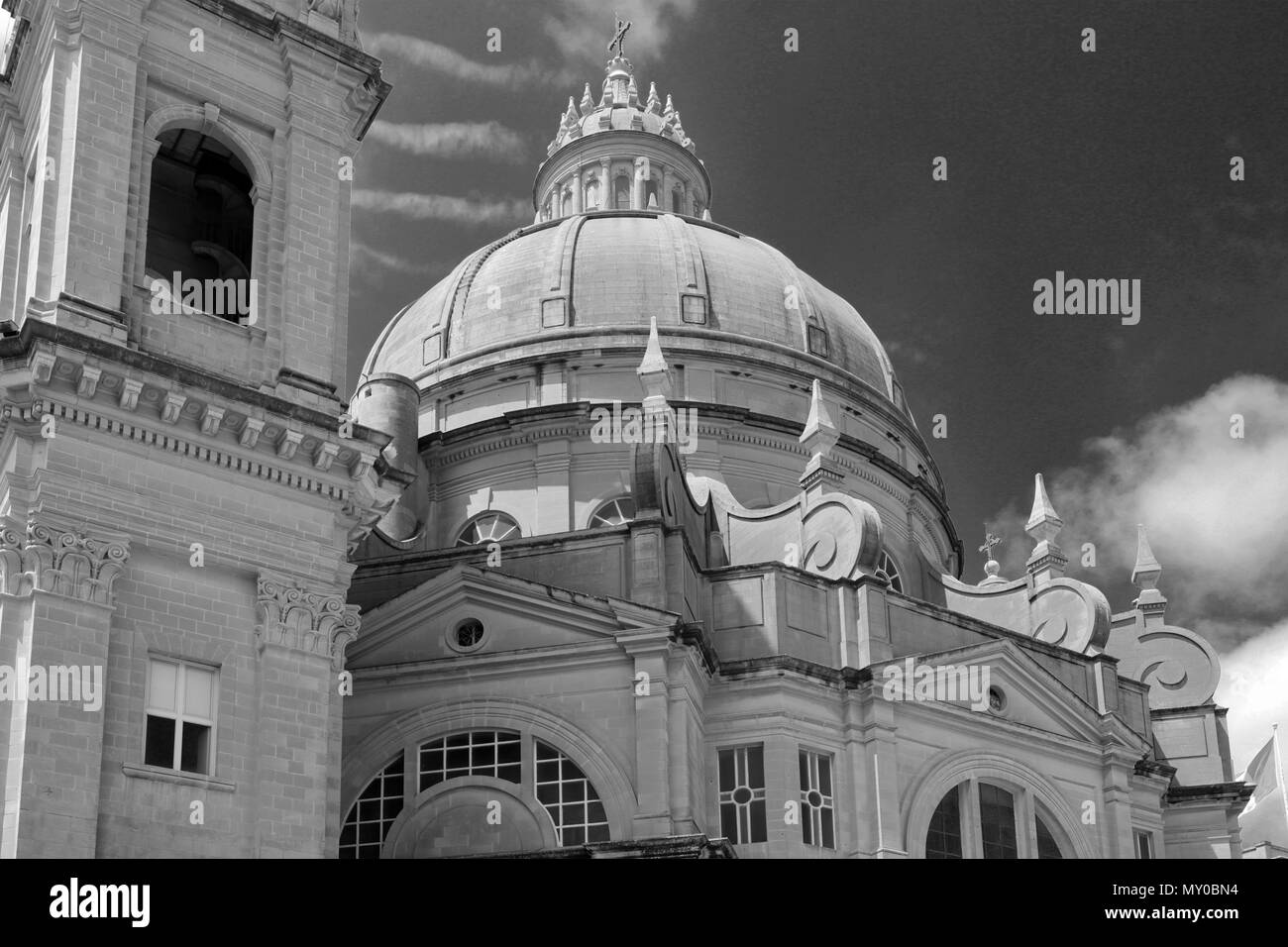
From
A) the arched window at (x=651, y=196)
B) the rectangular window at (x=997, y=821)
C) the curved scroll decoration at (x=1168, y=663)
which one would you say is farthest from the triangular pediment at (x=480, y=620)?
the arched window at (x=651, y=196)

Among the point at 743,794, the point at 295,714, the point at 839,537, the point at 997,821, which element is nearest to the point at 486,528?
the point at 839,537

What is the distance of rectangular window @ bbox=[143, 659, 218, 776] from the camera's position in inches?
1093

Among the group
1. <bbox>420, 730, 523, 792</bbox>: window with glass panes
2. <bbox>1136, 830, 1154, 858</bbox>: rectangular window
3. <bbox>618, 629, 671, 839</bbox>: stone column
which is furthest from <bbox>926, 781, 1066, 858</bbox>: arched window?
<bbox>420, 730, 523, 792</bbox>: window with glass panes

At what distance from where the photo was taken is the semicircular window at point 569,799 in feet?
118

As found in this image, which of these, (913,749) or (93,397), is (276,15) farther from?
(913,749)

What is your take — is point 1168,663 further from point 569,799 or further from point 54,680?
point 54,680

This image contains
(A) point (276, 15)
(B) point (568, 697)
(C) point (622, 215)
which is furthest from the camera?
(C) point (622, 215)

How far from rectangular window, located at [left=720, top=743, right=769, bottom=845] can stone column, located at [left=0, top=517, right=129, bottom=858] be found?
48.8 feet

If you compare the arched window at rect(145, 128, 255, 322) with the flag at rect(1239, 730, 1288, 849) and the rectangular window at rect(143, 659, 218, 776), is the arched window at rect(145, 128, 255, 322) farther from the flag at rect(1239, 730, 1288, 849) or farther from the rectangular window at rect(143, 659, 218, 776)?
→ the flag at rect(1239, 730, 1288, 849)

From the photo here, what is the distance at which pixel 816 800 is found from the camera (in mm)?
38844

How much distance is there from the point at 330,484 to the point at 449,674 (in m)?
7.94
